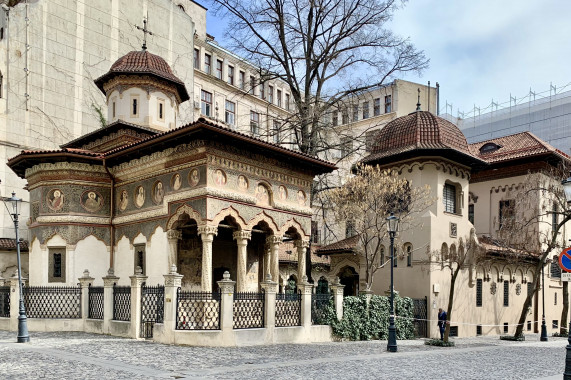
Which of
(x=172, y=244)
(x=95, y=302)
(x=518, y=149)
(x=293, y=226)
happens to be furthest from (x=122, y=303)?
(x=518, y=149)

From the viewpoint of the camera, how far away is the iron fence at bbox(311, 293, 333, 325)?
19.3m

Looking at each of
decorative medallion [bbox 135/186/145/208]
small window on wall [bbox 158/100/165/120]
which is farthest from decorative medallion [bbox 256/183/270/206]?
small window on wall [bbox 158/100/165/120]

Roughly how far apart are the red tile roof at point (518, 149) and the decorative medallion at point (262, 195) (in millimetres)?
14916

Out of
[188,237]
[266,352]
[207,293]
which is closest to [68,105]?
[188,237]

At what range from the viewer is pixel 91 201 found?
2147 cm

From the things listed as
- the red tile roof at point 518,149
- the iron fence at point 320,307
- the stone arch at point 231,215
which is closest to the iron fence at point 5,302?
the stone arch at point 231,215

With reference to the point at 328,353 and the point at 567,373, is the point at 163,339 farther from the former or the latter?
the point at 567,373

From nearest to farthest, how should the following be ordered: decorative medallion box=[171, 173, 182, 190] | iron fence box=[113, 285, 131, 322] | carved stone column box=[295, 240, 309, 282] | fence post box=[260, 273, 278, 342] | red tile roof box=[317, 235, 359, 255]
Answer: fence post box=[260, 273, 278, 342] < iron fence box=[113, 285, 131, 322] < decorative medallion box=[171, 173, 182, 190] < carved stone column box=[295, 240, 309, 282] < red tile roof box=[317, 235, 359, 255]

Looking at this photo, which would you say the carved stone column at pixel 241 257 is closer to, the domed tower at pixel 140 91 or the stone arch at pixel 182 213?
the stone arch at pixel 182 213

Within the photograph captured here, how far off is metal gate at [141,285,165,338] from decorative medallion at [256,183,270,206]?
15.7 feet

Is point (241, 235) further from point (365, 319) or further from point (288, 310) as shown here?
point (365, 319)

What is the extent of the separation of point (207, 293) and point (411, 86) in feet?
130

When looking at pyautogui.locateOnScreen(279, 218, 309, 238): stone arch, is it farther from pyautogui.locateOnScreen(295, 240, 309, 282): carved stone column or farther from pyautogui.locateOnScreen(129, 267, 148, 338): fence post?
pyautogui.locateOnScreen(129, 267, 148, 338): fence post

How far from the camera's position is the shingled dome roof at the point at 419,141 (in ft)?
83.7
